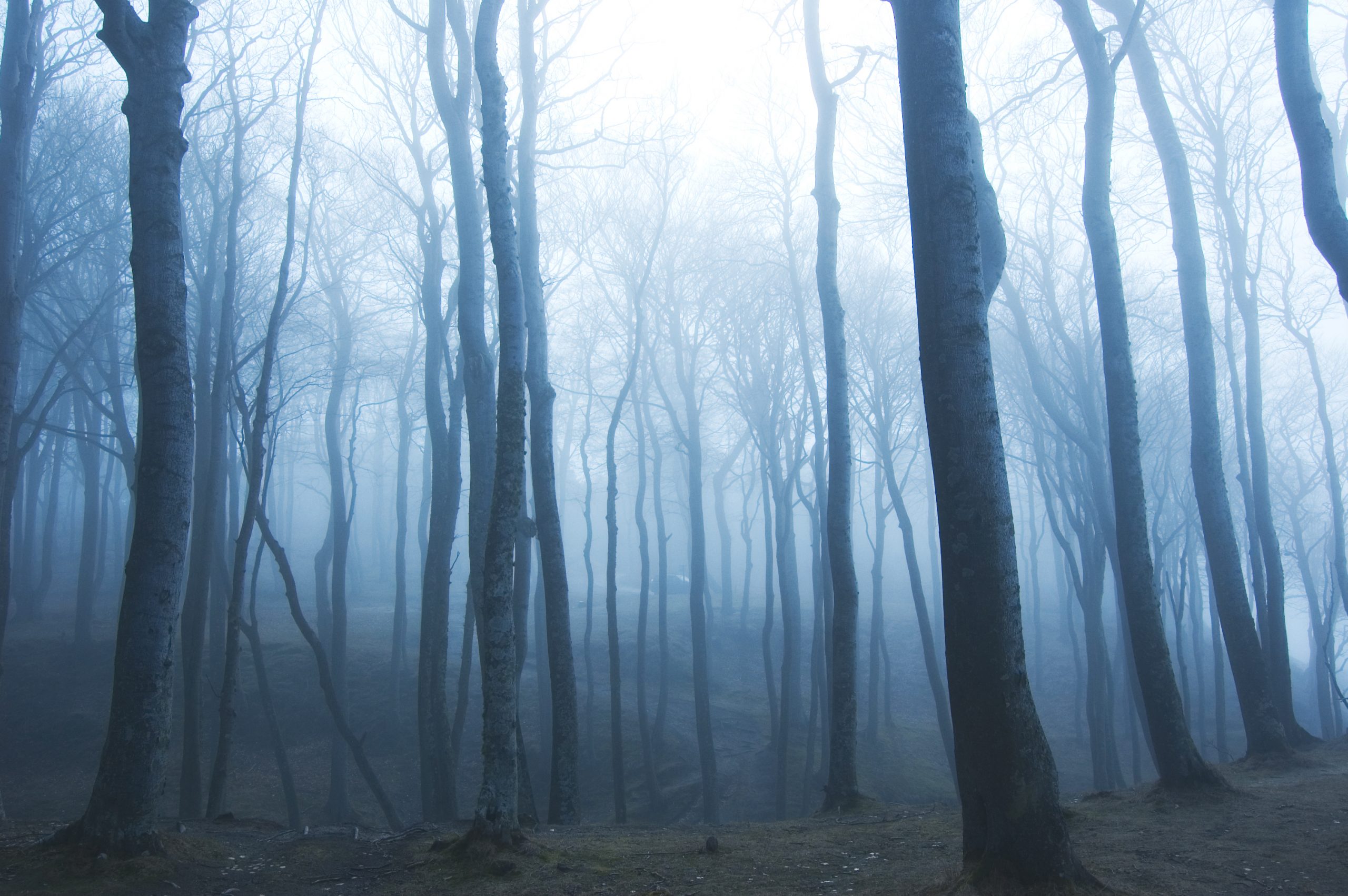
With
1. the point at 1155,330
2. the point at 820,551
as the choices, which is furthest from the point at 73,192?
the point at 1155,330

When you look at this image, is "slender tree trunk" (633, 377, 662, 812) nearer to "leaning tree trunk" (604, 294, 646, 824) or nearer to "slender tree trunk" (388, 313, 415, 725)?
"leaning tree trunk" (604, 294, 646, 824)

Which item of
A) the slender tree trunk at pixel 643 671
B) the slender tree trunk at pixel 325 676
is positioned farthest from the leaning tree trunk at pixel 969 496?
the slender tree trunk at pixel 643 671

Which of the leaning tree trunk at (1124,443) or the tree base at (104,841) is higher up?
→ the leaning tree trunk at (1124,443)

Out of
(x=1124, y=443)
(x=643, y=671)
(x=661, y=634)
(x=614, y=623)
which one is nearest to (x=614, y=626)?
(x=614, y=623)

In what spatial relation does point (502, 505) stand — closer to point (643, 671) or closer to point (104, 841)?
point (104, 841)

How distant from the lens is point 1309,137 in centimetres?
619

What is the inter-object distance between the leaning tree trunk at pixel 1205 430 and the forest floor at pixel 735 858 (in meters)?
2.03

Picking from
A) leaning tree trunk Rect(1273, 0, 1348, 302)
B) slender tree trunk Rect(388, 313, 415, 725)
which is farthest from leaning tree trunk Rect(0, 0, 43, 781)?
leaning tree trunk Rect(1273, 0, 1348, 302)

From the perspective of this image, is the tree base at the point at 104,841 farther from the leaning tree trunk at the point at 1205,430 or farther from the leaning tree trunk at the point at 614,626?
the leaning tree trunk at the point at 1205,430

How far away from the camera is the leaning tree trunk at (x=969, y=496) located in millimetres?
3658

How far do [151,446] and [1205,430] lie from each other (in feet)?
36.9

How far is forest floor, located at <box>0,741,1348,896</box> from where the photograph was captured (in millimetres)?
4566

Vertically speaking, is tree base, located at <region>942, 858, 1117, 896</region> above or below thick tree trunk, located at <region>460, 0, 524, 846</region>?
below

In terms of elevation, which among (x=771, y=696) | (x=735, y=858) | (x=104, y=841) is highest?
(x=104, y=841)
